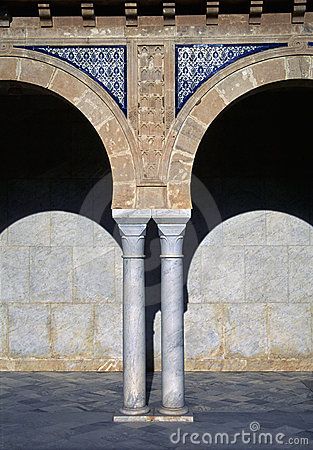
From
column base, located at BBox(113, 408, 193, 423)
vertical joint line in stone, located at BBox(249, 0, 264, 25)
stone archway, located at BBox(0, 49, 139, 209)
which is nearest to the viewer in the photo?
column base, located at BBox(113, 408, 193, 423)

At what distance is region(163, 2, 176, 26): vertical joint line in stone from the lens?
6422 millimetres

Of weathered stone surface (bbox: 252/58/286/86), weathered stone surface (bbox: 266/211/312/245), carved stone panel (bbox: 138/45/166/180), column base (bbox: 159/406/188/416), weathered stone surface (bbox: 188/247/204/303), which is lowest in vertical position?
column base (bbox: 159/406/188/416)

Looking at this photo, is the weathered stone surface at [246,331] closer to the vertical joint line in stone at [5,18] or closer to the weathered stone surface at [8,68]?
the weathered stone surface at [8,68]

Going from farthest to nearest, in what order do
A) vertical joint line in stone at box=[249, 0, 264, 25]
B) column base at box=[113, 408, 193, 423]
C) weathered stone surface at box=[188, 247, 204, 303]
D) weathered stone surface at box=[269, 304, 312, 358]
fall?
weathered stone surface at box=[188, 247, 204, 303] → weathered stone surface at box=[269, 304, 312, 358] → vertical joint line in stone at box=[249, 0, 264, 25] → column base at box=[113, 408, 193, 423]

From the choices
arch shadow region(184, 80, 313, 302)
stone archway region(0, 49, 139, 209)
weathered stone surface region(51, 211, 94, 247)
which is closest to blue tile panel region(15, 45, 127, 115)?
stone archway region(0, 49, 139, 209)

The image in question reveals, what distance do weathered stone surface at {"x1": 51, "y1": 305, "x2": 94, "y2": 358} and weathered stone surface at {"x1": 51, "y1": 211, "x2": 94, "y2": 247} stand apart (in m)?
0.87

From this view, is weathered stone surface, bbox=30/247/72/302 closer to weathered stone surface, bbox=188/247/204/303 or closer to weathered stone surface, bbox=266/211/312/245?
weathered stone surface, bbox=188/247/204/303

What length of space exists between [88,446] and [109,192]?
425 centimetres

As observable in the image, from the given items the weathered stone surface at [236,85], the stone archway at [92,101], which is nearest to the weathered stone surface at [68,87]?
the stone archway at [92,101]

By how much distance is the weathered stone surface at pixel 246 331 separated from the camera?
29.3ft

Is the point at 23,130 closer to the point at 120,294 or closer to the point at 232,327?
the point at 120,294

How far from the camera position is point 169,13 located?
6488 millimetres

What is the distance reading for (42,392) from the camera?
764 centimetres

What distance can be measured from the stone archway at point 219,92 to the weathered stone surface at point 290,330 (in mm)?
3304
